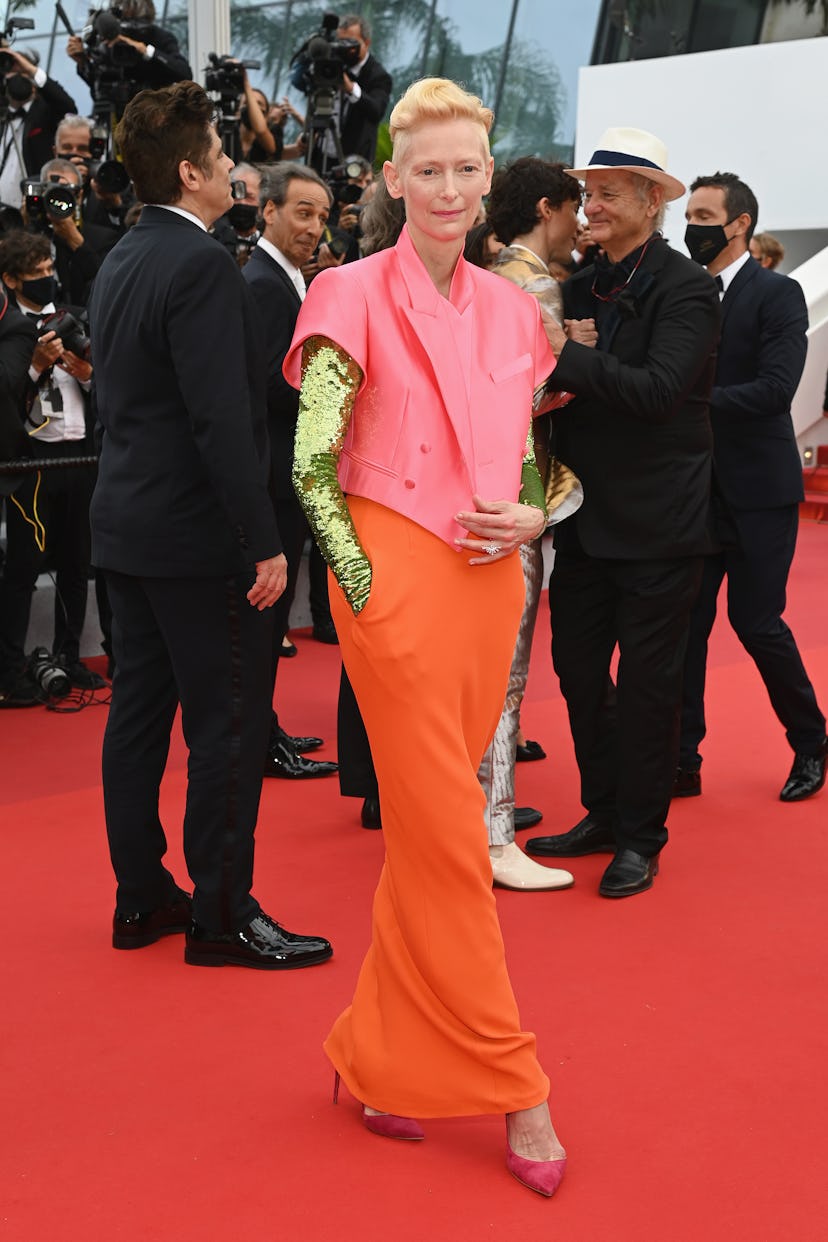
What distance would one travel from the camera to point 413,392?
2.08 metres

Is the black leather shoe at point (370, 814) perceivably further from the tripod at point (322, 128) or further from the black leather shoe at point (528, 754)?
the tripod at point (322, 128)

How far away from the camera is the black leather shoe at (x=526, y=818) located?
3.85 m

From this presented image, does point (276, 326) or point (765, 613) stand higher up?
point (276, 326)

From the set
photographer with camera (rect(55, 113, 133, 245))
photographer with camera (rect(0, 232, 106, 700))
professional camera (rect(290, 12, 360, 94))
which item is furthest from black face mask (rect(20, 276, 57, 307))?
professional camera (rect(290, 12, 360, 94))

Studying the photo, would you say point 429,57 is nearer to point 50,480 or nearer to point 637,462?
point 50,480

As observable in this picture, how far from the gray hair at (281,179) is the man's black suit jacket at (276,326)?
5.6 inches

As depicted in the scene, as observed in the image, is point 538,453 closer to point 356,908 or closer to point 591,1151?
point 356,908

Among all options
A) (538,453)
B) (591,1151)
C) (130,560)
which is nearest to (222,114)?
(538,453)

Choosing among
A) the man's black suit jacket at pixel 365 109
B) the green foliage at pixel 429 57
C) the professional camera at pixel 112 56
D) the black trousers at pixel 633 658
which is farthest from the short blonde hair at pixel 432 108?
the green foliage at pixel 429 57

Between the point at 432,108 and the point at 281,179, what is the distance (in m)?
2.02

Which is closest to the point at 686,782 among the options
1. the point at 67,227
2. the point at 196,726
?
the point at 196,726

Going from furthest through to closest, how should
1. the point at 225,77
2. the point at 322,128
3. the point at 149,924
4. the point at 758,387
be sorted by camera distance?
the point at 322,128 < the point at 225,77 < the point at 758,387 < the point at 149,924

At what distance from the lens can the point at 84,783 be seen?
4.22 metres

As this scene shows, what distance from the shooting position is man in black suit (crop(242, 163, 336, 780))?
12.9 feet
